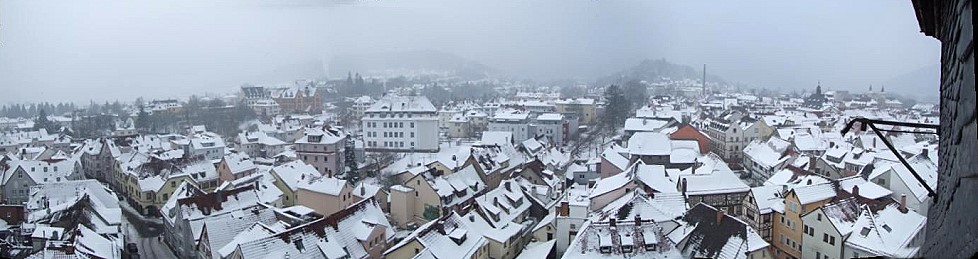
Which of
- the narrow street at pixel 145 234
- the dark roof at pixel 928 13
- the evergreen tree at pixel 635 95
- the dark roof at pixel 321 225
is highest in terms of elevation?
the dark roof at pixel 928 13

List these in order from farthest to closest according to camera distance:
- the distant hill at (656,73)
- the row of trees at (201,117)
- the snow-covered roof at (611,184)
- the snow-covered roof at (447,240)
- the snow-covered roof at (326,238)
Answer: the distant hill at (656,73), the row of trees at (201,117), the snow-covered roof at (611,184), the snow-covered roof at (447,240), the snow-covered roof at (326,238)

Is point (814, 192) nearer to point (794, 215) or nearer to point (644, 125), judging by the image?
point (794, 215)

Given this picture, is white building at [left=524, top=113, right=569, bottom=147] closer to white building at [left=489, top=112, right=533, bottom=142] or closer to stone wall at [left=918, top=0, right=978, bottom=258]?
white building at [left=489, top=112, right=533, bottom=142]

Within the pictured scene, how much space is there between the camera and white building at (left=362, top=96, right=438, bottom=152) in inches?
672

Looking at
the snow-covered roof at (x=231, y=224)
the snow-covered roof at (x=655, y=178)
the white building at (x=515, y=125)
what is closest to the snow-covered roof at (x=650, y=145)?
the snow-covered roof at (x=655, y=178)

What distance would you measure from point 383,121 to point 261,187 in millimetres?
7348

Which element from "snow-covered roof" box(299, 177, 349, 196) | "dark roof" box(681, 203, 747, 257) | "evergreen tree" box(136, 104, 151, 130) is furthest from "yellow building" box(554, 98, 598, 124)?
"dark roof" box(681, 203, 747, 257)

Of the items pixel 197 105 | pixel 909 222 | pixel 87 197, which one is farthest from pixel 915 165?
pixel 197 105

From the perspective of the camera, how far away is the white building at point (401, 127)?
17062mm

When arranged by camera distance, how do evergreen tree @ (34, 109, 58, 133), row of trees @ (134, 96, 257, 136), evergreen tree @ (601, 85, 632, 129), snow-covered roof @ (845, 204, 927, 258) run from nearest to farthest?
1. snow-covered roof @ (845, 204, 927, 258)
2. evergreen tree @ (34, 109, 58, 133)
3. evergreen tree @ (601, 85, 632, 129)
4. row of trees @ (134, 96, 257, 136)

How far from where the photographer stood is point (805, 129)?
15.3 meters

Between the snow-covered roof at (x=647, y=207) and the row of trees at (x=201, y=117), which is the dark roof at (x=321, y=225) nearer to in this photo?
the snow-covered roof at (x=647, y=207)

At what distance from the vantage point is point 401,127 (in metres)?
17.2

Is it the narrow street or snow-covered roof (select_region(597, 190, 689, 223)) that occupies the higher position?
snow-covered roof (select_region(597, 190, 689, 223))
